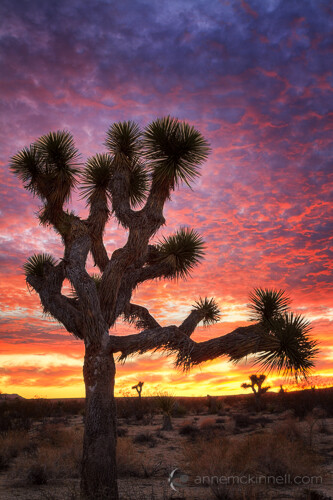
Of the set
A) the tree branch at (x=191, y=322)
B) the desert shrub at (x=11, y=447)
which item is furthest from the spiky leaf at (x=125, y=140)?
the desert shrub at (x=11, y=447)

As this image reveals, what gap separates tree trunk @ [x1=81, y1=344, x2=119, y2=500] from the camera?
23.2 ft

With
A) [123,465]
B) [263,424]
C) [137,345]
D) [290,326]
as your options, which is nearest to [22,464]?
[123,465]

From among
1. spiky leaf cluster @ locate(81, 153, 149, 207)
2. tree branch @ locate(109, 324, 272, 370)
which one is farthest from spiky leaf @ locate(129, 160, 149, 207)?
tree branch @ locate(109, 324, 272, 370)

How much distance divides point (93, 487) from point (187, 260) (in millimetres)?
6200

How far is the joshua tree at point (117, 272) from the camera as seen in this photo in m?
7.42

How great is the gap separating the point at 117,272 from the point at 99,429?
3380 millimetres

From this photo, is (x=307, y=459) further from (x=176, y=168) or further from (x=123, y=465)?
(x=176, y=168)

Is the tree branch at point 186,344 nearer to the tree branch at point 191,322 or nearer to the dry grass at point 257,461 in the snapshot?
the tree branch at point 191,322

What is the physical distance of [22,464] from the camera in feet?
33.7

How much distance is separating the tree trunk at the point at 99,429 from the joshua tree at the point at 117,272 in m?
0.02

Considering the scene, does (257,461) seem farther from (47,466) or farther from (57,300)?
(57,300)

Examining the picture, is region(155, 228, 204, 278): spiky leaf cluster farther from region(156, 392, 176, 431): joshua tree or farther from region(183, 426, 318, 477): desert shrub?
region(156, 392, 176, 431): joshua tree

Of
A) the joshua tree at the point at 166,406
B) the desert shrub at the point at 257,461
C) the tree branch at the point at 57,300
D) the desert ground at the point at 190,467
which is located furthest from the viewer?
the joshua tree at the point at 166,406

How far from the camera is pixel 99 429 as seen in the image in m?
7.36
